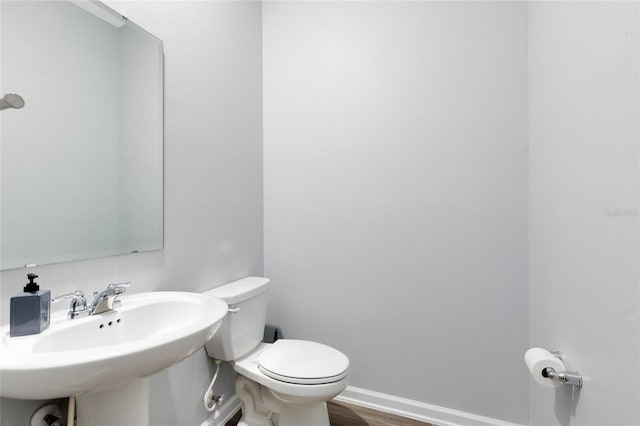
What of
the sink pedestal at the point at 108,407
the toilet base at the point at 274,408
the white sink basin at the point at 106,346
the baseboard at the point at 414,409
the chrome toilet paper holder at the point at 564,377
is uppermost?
the white sink basin at the point at 106,346

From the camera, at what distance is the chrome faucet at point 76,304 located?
0.89m

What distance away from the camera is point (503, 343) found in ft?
4.95

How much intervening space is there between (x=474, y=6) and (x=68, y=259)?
2.06 meters

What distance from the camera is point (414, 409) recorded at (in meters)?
1.66

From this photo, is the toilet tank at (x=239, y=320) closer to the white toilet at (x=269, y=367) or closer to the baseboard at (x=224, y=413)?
the white toilet at (x=269, y=367)

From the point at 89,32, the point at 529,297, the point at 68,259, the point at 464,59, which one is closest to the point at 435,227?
the point at 529,297

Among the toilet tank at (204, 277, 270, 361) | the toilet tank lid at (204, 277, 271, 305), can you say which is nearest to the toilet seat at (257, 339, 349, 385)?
the toilet tank at (204, 277, 270, 361)

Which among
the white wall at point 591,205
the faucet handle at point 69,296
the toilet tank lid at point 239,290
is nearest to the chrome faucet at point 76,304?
the faucet handle at point 69,296

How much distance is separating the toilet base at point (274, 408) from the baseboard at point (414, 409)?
40cm

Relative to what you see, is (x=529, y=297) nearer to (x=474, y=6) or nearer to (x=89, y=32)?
(x=474, y=6)

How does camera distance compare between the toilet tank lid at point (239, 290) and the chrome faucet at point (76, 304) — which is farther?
the toilet tank lid at point (239, 290)

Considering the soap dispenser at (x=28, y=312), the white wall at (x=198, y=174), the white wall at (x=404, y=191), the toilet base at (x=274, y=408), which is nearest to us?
the soap dispenser at (x=28, y=312)

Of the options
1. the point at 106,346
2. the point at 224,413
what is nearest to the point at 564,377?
the point at 106,346

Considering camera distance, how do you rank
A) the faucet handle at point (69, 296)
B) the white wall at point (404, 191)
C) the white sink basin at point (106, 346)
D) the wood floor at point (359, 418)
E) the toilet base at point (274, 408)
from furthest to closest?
the wood floor at point (359, 418) < the white wall at point (404, 191) < the toilet base at point (274, 408) < the faucet handle at point (69, 296) < the white sink basin at point (106, 346)
